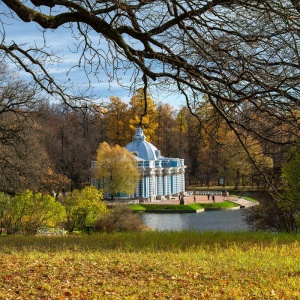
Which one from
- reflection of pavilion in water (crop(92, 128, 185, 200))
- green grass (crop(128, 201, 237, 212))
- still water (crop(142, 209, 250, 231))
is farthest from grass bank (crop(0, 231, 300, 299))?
reflection of pavilion in water (crop(92, 128, 185, 200))

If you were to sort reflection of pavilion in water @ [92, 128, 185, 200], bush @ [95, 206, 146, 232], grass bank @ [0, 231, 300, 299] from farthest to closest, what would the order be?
reflection of pavilion in water @ [92, 128, 185, 200] < bush @ [95, 206, 146, 232] < grass bank @ [0, 231, 300, 299]

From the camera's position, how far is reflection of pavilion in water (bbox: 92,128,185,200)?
4491 centimetres

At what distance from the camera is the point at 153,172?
45844mm

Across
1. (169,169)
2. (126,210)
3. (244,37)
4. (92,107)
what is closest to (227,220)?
(126,210)

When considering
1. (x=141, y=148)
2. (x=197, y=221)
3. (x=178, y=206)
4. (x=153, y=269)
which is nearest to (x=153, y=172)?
(x=141, y=148)

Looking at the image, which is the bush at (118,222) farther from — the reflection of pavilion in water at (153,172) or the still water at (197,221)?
the reflection of pavilion in water at (153,172)

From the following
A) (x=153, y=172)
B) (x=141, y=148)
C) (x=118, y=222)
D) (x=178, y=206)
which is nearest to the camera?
(x=118, y=222)

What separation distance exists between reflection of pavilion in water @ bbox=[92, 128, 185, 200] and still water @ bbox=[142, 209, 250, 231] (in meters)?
7.89

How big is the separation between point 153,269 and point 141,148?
39.7m

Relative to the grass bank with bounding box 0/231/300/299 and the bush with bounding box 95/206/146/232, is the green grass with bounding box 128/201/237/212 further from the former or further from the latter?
the grass bank with bounding box 0/231/300/299

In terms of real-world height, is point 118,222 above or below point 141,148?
below

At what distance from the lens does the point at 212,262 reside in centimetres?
738

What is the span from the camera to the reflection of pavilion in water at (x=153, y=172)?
44906 mm

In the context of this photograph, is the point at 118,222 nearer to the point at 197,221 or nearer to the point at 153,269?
the point at 153,269
